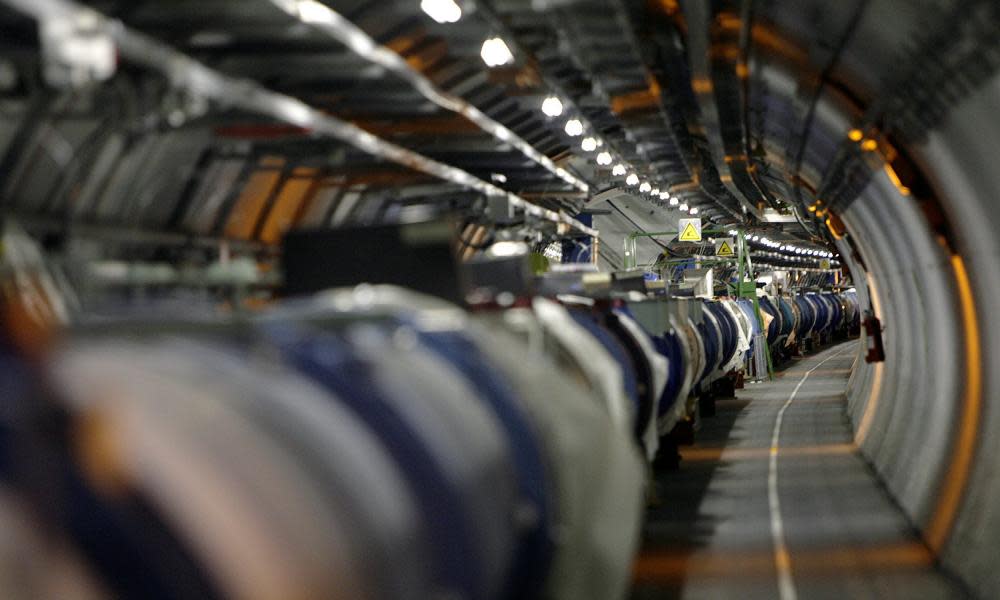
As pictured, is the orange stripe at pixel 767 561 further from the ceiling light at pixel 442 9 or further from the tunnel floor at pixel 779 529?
the ceiling light at pixel 442 9

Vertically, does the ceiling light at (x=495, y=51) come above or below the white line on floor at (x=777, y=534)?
above

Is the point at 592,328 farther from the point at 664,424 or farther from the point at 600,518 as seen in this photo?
the point at 600,518

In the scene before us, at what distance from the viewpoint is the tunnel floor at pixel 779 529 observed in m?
11.8

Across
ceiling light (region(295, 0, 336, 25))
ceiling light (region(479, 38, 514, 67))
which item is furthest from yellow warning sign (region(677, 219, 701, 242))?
ceiling light (region(295, 0, 336, 25))

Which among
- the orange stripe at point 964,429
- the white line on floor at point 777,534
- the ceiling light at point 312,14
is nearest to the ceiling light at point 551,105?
the white line on floor at point 777,534

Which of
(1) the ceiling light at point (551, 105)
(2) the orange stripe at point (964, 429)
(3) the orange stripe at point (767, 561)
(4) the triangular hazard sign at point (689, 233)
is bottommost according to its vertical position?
(3) the orange stripe at point (767, 561)

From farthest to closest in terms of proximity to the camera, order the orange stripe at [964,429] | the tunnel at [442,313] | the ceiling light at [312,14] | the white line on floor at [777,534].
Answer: the orange stripe at [964,429] < the white line on floor at [777,534] < the ceiling light at [312,14] < the tunnel at [442,313]

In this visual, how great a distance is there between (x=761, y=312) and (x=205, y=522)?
3875cm

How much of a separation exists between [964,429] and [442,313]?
749cm

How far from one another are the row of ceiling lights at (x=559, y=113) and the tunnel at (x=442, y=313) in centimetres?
6

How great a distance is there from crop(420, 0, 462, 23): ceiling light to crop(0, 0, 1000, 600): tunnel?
0.10 ft

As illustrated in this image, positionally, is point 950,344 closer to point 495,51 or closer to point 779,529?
point 779,529

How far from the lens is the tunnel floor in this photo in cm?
1176

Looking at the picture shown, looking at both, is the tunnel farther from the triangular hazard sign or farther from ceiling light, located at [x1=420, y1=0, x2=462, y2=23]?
the triangular hazard sign
